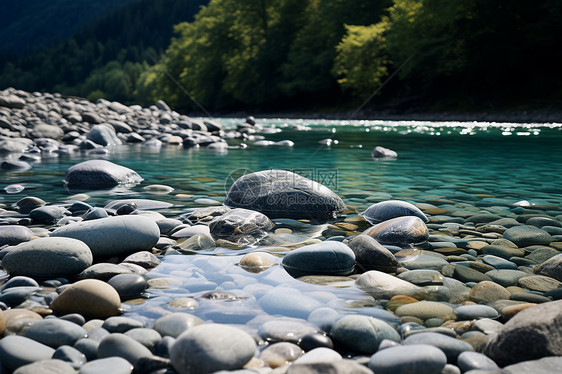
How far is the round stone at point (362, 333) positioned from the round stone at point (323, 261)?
3.02 ft

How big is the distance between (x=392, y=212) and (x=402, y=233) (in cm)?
66

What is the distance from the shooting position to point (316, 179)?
7.93m

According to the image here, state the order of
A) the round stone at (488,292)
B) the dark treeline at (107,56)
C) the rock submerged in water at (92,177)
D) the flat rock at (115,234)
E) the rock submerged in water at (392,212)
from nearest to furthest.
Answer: the round stone at (488,292), the flat rock at (115,234), the rock submerged in water at (392,212), the rock submerged in water at (92,177), the dark treeline at (107,56)

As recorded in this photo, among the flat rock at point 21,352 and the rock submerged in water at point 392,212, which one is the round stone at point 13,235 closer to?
the flat rock at point 21,352

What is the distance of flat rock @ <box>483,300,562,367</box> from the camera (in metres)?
2.00

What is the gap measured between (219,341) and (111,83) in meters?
115

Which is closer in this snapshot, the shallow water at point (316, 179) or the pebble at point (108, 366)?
the pebble at point (108, 366)

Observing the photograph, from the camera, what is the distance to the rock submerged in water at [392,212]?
4531 millimetres

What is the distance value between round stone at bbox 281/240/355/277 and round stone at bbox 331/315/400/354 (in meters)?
0.92

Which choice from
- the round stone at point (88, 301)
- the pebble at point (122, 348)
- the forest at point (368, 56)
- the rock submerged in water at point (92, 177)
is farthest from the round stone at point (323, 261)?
the forest at point (368, 56)

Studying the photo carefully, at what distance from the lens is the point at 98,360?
6.50ft

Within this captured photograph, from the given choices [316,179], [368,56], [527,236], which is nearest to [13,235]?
[527,236]

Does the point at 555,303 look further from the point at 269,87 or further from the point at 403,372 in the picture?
the point at 269,87

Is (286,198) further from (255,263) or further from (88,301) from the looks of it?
(88,301)
